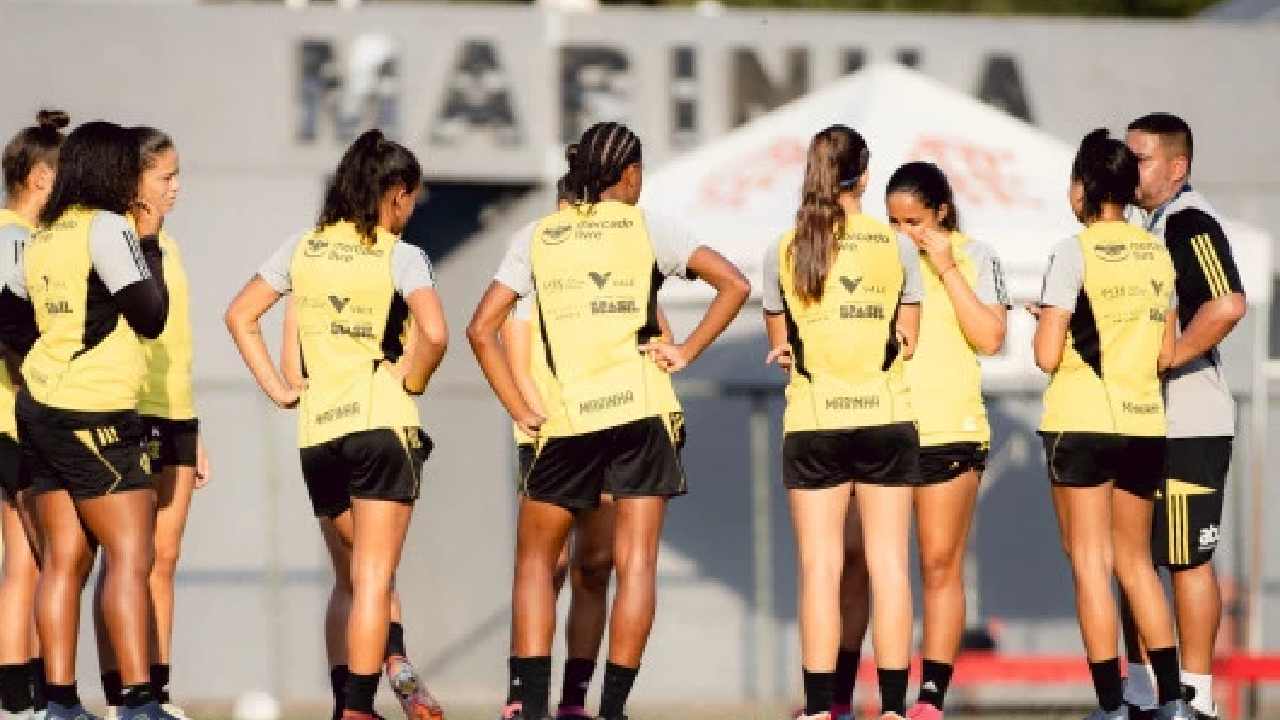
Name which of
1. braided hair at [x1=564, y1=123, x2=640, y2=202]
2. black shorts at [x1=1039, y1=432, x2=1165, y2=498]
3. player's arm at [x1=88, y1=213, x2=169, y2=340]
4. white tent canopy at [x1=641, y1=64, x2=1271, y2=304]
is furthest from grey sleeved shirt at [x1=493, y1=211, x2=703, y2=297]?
white tent canopy at [x1=641, y1=64, x2=1271, y2=304]

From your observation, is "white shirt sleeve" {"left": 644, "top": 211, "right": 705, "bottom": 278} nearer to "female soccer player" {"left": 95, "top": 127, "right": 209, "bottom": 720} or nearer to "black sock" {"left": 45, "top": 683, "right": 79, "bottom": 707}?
"female soccer player" {"left": 95, "top": 127, "right": 209, "bottom": 720}

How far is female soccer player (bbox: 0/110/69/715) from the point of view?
8.12m

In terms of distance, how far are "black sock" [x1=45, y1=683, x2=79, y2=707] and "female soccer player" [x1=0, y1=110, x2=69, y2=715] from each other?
0.26m

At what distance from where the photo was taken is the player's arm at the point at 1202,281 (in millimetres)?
8438

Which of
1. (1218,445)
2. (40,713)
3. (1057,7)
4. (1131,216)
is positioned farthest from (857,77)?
(1057,7)

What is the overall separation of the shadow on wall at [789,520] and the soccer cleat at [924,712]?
22.7 feet

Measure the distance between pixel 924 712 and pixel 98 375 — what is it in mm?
3007

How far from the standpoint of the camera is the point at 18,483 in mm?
8188

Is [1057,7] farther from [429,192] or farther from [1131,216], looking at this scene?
[1131,216]

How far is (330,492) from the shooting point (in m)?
7.95

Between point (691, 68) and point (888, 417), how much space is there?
26.3ft

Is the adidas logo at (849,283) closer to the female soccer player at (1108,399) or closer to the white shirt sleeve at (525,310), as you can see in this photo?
the female soccer player at (1108,399)

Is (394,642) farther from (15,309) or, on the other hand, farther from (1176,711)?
(1176,711)

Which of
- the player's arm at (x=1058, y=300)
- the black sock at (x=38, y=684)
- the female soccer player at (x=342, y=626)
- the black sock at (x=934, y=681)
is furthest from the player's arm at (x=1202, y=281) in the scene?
the black sock at (x=38, y=684)
